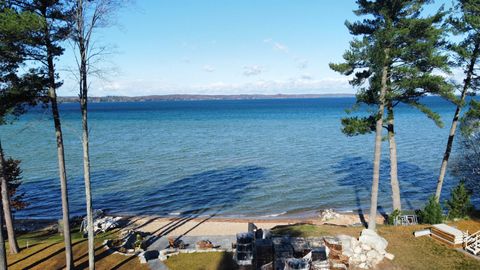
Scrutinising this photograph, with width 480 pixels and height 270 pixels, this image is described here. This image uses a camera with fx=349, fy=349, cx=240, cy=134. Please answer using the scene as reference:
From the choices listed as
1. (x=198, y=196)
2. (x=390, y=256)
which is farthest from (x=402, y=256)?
(x=198, y=196)

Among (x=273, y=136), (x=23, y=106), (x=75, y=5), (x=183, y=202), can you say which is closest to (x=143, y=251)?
(x=23, y=106)

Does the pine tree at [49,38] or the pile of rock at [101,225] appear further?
the pile of rock at [101,225]

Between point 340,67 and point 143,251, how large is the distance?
14.5 metres

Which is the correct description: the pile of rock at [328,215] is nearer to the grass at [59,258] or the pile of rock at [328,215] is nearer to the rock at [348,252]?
the rock at [348,252]

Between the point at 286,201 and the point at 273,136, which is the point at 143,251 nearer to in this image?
the point at 286,201

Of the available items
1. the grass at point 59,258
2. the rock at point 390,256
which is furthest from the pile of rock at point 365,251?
the grass at point 59,258

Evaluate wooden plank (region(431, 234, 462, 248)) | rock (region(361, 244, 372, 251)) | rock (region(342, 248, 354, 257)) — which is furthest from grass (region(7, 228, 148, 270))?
wooden plank (region(431, 234, 462, 248))

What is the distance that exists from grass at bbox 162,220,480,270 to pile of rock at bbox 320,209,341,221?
6.92 meters

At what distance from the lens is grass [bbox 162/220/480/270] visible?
15719mm

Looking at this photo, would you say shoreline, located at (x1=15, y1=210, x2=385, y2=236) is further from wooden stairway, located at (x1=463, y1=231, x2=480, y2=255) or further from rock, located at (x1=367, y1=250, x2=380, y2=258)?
rock, located at (x1=367, y1=250, x2=380, y2=258)

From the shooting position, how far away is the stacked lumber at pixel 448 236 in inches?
680

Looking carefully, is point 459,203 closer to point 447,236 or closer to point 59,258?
point 447,236

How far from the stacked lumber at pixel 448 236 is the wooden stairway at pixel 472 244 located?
256 millimetres

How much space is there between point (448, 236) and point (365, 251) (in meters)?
4.86
